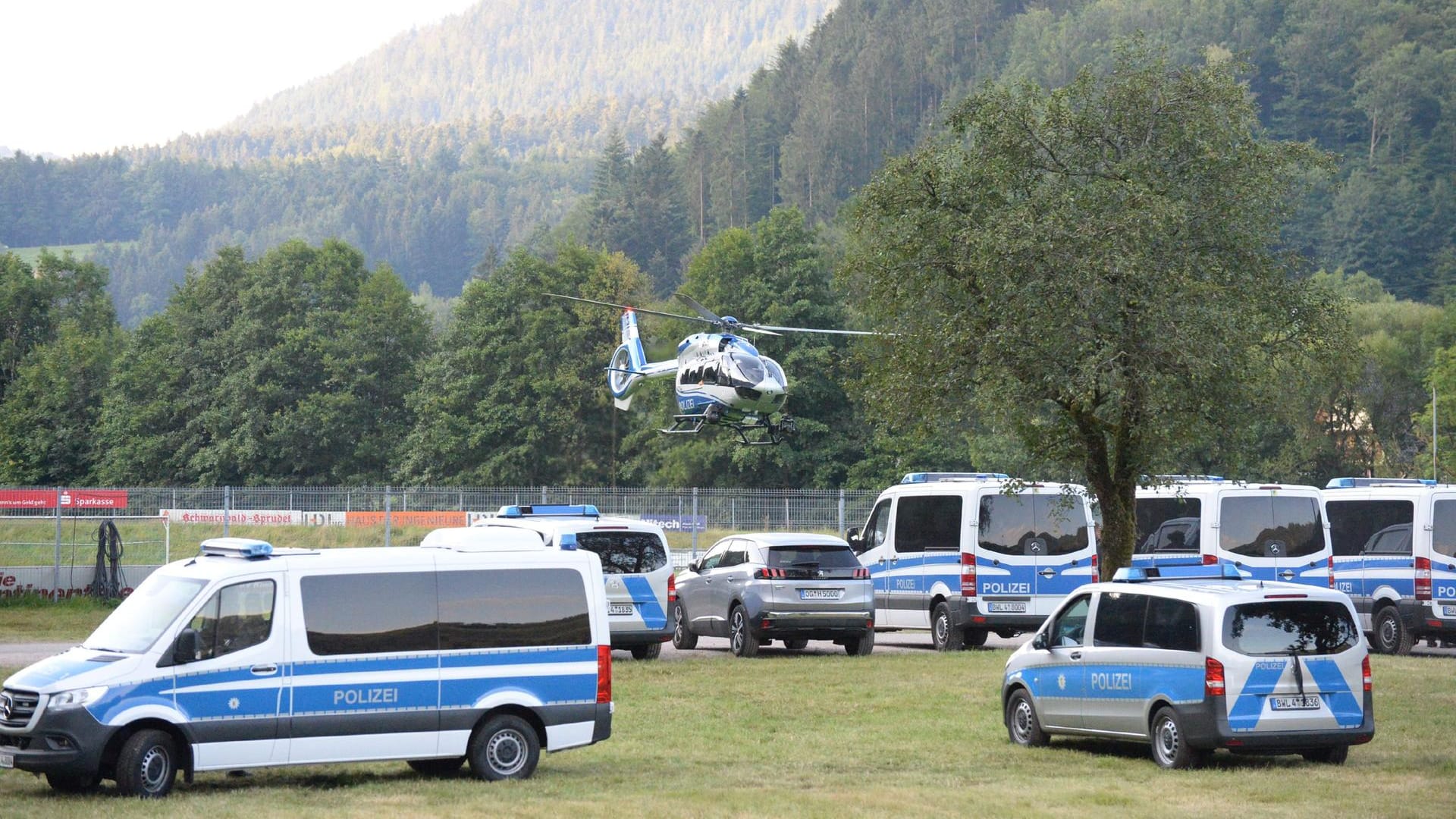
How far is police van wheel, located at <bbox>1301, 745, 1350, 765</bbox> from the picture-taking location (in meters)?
13.2

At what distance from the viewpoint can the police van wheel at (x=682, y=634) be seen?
25031 millimetres

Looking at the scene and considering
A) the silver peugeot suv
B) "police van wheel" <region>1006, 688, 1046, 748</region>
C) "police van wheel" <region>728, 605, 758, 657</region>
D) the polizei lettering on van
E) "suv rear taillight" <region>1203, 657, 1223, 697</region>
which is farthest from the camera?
"police van wheel" <region>728, 605, 758, 657</region>

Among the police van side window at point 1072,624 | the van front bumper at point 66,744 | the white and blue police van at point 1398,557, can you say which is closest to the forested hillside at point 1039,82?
the white and blue police van at point 1398,557

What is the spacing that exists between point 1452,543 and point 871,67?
146 metres

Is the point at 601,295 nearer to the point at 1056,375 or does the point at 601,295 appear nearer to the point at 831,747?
the point at 1056,375

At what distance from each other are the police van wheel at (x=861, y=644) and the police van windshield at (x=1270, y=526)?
6.00 m

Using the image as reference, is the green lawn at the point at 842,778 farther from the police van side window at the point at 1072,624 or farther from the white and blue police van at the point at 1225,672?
the police van side window at the point at 1072,624

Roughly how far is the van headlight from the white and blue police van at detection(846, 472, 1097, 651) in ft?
48.9

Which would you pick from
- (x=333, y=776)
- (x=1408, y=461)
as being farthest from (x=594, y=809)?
(x=1408, y=461)

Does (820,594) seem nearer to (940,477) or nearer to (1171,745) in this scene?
(940,477)

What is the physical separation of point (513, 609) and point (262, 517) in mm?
31730

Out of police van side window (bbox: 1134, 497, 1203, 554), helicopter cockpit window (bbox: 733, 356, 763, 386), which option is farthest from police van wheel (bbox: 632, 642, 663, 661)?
helicopter cockpit window (bbox: 733, 356, 763, 386)

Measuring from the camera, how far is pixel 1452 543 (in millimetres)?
24031

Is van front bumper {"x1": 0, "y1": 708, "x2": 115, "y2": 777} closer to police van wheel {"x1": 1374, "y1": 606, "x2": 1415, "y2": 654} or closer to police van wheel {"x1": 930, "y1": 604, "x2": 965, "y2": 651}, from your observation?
police van wheel {"x1": 930, "y1": 604, "x2": 965, "y2": 651}
